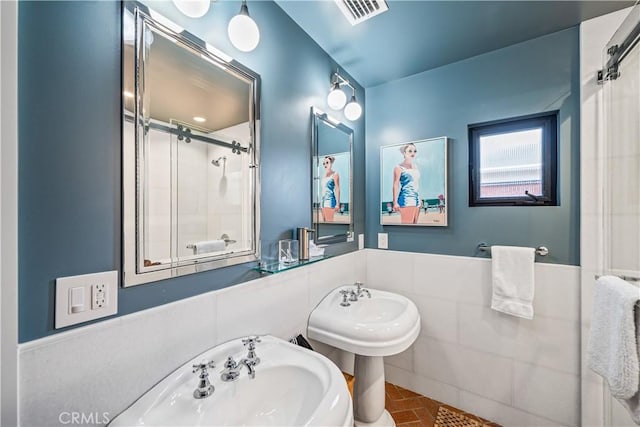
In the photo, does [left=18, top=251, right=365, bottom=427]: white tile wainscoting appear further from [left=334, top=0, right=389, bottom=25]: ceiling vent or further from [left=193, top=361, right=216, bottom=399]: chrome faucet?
[left=334, top=0, right=389, bottom=25]: ceiling vent

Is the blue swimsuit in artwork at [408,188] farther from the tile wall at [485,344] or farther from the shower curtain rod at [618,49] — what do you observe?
the shower curtain rod at [618,49]

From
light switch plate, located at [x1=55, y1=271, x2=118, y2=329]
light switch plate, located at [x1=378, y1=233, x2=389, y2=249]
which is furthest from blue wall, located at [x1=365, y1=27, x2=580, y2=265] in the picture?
light switch plate, located at [x1=55, y1=271, x2=118, y2=329]

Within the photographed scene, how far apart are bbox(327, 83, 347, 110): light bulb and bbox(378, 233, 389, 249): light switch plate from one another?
1015 millimetres

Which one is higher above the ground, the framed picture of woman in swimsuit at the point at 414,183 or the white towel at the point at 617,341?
the framed picture of woman in swimsuit at the point at 414,183

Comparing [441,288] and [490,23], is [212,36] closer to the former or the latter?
[490,23]

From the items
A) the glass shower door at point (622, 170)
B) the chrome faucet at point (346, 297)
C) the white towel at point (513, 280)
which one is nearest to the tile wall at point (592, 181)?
the glass shower door at point (622, 170)

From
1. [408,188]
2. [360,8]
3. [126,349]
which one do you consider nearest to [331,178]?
[408,188]

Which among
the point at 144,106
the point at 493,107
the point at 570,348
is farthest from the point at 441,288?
the point at 144,106

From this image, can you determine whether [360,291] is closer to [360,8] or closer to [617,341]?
[617,341]

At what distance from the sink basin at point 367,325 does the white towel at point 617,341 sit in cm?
70

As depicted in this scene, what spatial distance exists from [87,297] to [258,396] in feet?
2.01

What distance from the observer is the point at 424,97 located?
187 cm

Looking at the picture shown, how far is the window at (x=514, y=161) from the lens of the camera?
1484mm

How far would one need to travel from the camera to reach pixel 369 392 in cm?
141
